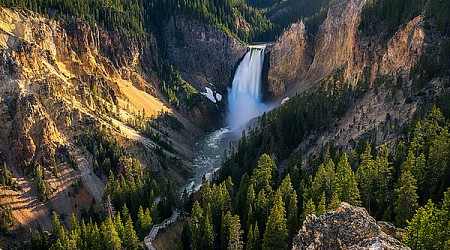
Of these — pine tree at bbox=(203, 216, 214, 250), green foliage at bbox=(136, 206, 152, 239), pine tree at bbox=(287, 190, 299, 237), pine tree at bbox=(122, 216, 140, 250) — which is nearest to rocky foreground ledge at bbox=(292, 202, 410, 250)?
pine tree at bbox=(287, 190, 299, 237)

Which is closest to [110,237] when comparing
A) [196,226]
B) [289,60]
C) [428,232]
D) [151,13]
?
[196,226]

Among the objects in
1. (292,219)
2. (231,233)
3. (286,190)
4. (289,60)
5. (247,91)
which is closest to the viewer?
(231,233)

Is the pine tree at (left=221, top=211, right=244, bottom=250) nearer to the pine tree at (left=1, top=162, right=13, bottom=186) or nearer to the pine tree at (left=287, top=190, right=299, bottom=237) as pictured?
the pine tree at (left=287, top=190, right=299, bottom=237)

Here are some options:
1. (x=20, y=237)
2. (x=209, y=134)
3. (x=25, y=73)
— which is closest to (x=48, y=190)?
(x=20, y=237)

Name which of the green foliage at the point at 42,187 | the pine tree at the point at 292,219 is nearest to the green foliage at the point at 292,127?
the pine tree at the point at 292,219

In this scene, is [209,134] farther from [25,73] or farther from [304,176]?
[304,176]

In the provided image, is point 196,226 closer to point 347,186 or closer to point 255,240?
point 255,240
